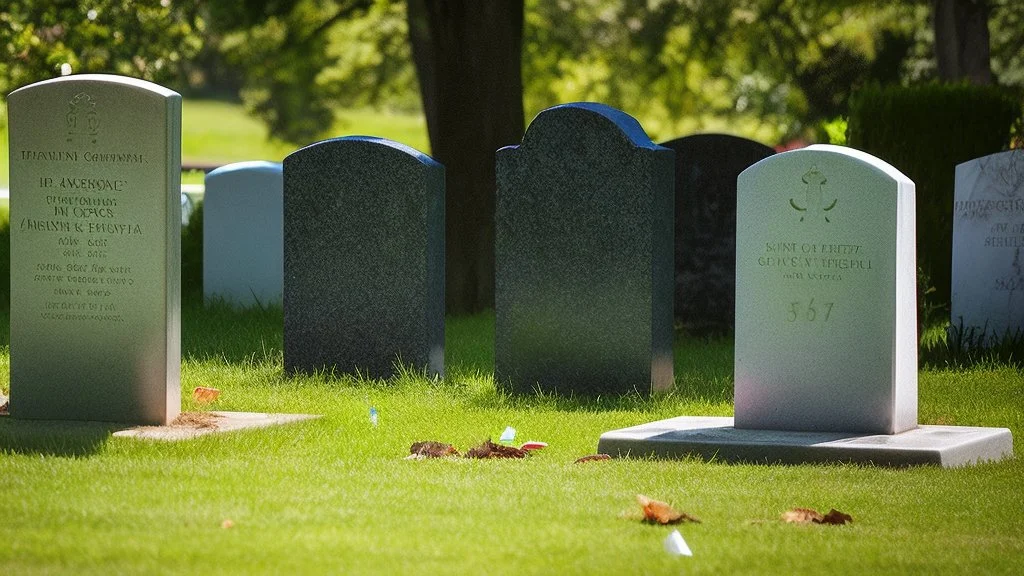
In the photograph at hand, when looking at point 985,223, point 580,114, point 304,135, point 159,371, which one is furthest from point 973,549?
point 304,135

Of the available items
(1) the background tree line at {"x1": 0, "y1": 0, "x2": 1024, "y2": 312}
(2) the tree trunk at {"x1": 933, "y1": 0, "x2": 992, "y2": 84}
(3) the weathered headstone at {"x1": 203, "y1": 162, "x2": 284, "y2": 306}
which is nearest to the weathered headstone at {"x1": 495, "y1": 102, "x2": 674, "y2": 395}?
(1) the background tree line at {"x1": 0, "y1": 0, "x2": 1024, "y2": 312}

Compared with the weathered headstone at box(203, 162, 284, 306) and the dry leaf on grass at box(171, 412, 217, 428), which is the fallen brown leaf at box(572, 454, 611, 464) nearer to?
the dry leaf on grass at box(171, 412, 217, 428)

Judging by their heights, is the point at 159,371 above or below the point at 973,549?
above

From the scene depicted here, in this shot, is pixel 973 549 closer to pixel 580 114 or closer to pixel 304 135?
pixel 580 114

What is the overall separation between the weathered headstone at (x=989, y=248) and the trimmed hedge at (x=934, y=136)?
227 cm

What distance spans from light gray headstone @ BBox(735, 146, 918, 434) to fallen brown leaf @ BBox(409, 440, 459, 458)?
1.55 m

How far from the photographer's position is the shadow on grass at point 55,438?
7.62 m

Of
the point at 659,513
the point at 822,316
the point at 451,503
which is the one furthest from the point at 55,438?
the point at 822,316

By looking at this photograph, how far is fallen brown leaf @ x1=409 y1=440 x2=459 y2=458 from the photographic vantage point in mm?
7789

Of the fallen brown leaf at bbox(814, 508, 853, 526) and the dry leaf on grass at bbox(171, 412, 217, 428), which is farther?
the dry leaf on grass at bbox(171, 412, 217, 428)

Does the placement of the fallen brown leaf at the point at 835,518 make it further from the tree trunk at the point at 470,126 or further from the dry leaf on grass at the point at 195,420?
the tree trunk at the point at 470,126

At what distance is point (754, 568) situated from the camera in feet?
17.3

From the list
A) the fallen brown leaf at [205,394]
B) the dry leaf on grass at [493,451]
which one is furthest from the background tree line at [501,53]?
the dry leaf on grass at [493,451]

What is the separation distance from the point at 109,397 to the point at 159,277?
72 cm
